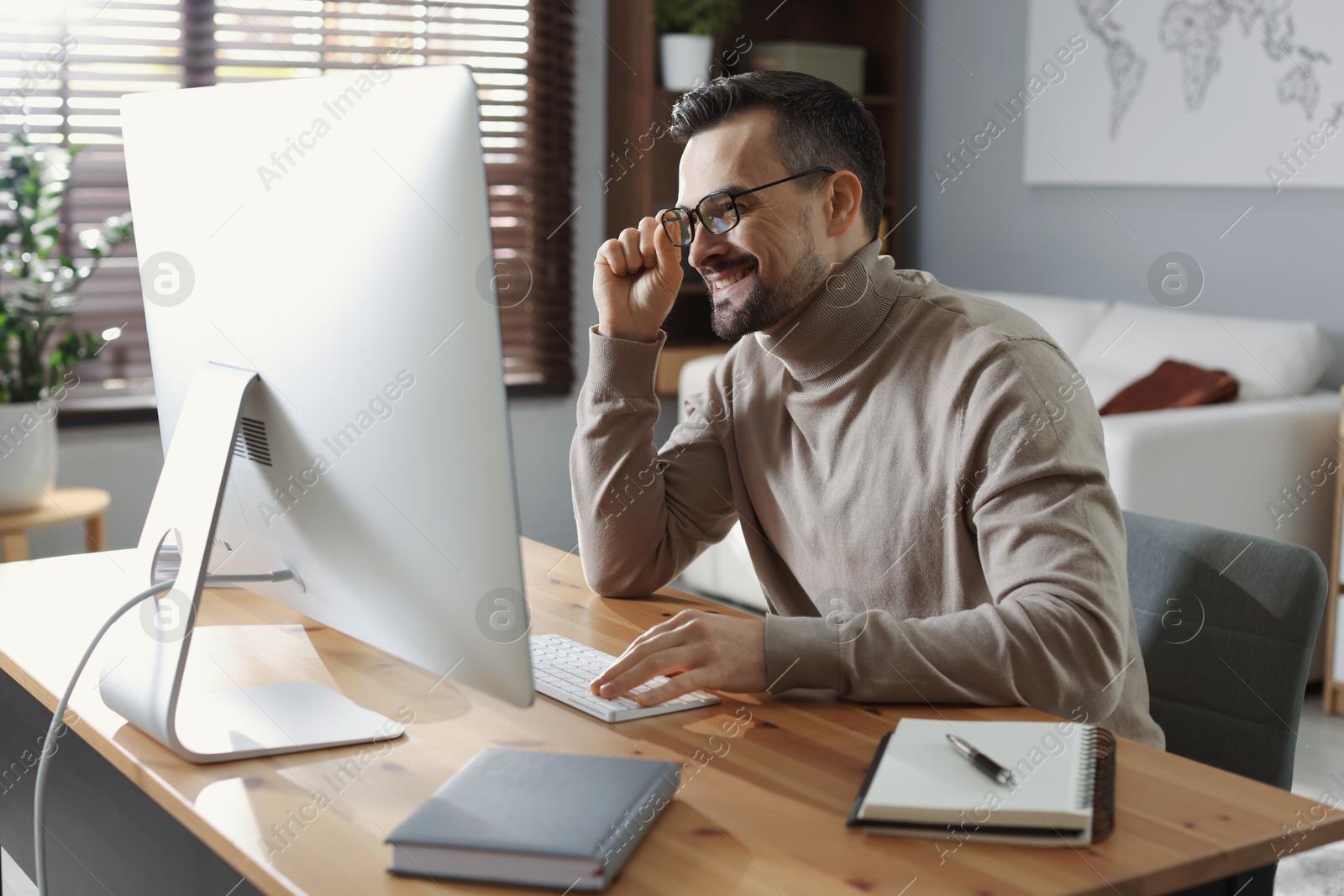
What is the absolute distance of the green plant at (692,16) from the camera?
4422 mm

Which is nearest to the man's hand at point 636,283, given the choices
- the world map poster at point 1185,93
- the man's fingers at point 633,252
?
the man's fingers at point 633,252

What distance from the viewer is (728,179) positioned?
1448 millimetres

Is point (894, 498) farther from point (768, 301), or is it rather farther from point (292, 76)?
point (292, 76)

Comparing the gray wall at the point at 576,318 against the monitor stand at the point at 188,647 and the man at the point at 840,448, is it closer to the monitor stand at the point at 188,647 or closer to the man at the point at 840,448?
the man at the point at 840,448

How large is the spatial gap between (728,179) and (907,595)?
1.57ft

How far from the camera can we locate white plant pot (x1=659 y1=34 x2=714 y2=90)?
4.40m

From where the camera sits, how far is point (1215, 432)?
2.90 metres

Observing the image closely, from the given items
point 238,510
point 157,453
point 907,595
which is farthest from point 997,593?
point 157,453

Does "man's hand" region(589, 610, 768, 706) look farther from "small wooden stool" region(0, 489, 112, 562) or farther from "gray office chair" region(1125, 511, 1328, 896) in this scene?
"small wooden stool" region(0, 489, 112, 562)

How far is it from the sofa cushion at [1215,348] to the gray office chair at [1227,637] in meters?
2.09

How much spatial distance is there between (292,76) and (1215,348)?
99.5 inches

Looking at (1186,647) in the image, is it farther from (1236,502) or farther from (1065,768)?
(1236,502)

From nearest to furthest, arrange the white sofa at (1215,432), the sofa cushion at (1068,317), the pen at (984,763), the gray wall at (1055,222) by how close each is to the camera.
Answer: the pen at (984,763)
the white sofa at (1215,432)
the gray wall at (1055,222)
the sofa cushion at (1068,317)

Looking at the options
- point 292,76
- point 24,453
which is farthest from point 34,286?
point 292,76
